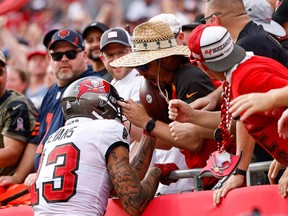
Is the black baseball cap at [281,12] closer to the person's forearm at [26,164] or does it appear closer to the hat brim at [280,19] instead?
the hat brim at [280,19]

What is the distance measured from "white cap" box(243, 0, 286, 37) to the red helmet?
143 centimetres

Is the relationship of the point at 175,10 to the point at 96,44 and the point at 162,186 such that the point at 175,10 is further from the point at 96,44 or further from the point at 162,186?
the point at 162,186

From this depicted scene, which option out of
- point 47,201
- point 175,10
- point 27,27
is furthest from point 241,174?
point 27,27

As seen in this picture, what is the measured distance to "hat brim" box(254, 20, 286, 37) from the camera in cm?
745

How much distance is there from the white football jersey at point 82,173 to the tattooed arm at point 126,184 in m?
0.08

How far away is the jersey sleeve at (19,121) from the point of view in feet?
31.0

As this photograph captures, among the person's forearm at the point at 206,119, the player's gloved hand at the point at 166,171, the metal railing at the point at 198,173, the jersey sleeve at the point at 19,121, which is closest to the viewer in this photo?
the metal railing at the point at 198,173

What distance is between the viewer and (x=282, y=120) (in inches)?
205

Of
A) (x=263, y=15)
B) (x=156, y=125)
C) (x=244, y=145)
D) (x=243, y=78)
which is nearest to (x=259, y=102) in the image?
(x=243, y=78)

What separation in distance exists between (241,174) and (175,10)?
1047cm

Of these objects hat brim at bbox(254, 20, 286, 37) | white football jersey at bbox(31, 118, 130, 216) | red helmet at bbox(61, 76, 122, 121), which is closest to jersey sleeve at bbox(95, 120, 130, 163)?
white football jersey at bbox(31, 118, 130, 216)

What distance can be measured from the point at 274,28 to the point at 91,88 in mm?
1630

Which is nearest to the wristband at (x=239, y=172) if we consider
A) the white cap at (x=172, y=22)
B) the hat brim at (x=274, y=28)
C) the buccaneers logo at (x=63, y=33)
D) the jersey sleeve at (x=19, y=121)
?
the hat brim at (x=274, y=28)

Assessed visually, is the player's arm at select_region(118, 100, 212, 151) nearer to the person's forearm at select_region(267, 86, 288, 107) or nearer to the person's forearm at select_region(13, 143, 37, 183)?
the person's forearm at select_region(267, 86, 288, 107)
